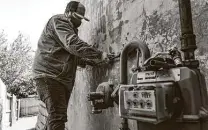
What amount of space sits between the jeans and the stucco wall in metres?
0.59

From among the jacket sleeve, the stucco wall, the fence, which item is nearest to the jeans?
the jacket sleeve

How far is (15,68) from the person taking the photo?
2520 cm

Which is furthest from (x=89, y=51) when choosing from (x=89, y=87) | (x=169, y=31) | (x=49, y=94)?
(x=89, y=87)

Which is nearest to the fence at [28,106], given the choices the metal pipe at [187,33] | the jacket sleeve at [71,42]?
the jacket sleeve at [71,42]

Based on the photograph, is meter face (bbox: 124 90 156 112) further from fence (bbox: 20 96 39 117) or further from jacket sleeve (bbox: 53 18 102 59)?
fence (bbox: 20 96 39 117)

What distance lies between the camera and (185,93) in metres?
1.32

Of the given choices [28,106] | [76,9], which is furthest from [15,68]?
[76,9]

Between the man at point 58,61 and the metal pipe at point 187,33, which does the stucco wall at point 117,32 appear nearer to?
the metal pipe at point 187,33

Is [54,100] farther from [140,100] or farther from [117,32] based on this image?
[140,100]

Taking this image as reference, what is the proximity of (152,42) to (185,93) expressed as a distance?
0.79 m

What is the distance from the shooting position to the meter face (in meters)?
1.31

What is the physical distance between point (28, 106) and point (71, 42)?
22.0 m

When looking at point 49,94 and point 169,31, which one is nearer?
point 169,31

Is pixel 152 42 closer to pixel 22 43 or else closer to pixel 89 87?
pixel 89 87
